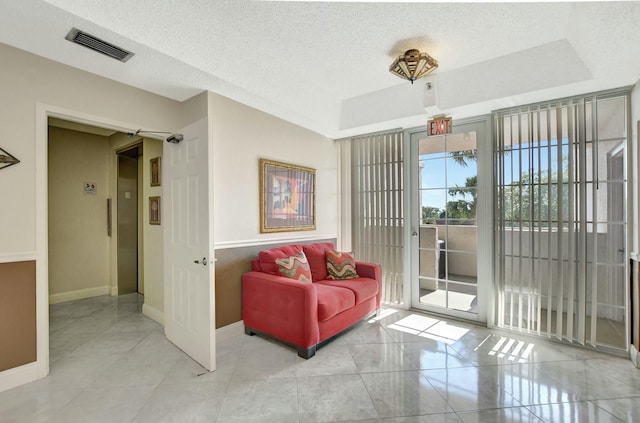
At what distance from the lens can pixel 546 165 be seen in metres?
2.82

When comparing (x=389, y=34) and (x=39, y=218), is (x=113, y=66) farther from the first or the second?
(x=389, y=34)

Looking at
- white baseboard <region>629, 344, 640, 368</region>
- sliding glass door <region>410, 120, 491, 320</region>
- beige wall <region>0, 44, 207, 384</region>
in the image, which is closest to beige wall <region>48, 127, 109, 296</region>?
beige wall <region>0, 44, 207, 384</region>

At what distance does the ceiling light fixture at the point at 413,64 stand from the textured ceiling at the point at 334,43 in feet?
0.23

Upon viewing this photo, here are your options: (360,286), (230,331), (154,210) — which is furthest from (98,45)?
(360,286)

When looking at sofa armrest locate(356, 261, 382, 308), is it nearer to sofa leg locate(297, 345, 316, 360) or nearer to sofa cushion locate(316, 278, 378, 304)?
sofa cushion locate(316, 278, 378, 304)

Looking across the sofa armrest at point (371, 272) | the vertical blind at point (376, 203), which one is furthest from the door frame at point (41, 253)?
the vertical blind at point (376, 203)

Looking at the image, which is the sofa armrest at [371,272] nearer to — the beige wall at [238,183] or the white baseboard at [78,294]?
the beige wall at [238,183]

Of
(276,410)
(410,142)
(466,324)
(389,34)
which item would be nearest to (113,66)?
(389,34)

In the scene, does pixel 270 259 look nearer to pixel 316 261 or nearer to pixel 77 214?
pixel 316 261

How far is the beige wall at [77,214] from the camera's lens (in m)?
3.94

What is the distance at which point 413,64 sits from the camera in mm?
2359

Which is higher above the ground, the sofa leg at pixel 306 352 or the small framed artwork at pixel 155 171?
the small framed artwork at pixel 155 171

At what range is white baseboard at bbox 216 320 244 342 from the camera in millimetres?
2781

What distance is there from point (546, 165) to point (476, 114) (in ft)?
2.93
